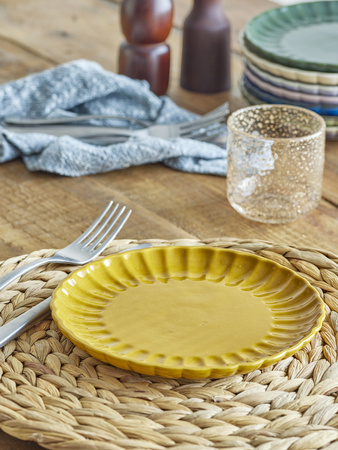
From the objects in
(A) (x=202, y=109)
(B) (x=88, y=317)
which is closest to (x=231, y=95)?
(A) (x=202, y=109)

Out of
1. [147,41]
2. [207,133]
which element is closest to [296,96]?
[207,133]

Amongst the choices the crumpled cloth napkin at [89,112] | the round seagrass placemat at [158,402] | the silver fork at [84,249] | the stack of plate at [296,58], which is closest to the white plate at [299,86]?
the stack of plate at [296,58]

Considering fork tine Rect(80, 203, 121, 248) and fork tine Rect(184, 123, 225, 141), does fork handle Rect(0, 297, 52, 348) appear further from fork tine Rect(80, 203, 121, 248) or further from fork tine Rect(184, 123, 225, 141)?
fork tine Rect(184, 123, 225, 141)

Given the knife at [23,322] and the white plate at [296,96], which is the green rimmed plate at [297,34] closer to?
the white plate at [296,96]

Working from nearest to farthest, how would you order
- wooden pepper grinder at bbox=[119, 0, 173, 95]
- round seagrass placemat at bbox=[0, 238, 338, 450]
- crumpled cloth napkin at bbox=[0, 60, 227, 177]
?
round seagrass placemat at bbox=[0, 238, 338, 450] → crumpled cloth napkin at bbox=[0, 60, 227, 177] → wooden pepper grinder at bbox=[119, 0, 173, 95]

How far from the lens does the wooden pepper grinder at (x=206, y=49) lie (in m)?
1.15

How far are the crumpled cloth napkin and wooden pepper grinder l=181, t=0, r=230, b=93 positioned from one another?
102 mm

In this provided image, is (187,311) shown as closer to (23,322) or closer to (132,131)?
(23,322)

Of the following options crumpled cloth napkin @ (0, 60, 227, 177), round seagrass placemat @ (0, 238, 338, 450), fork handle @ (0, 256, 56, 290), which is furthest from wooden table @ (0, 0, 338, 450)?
round seagrass placemat @ (0, 238, 338, 450)

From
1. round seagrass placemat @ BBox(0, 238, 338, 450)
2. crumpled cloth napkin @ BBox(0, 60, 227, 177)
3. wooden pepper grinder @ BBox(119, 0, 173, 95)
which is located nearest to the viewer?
round seagrass placemat @ BBox(0, 238, 338, 450)

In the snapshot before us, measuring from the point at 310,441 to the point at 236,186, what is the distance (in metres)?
0.42

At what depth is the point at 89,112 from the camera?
3.59ft

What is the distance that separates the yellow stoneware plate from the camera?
52 cm

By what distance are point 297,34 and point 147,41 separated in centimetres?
24
